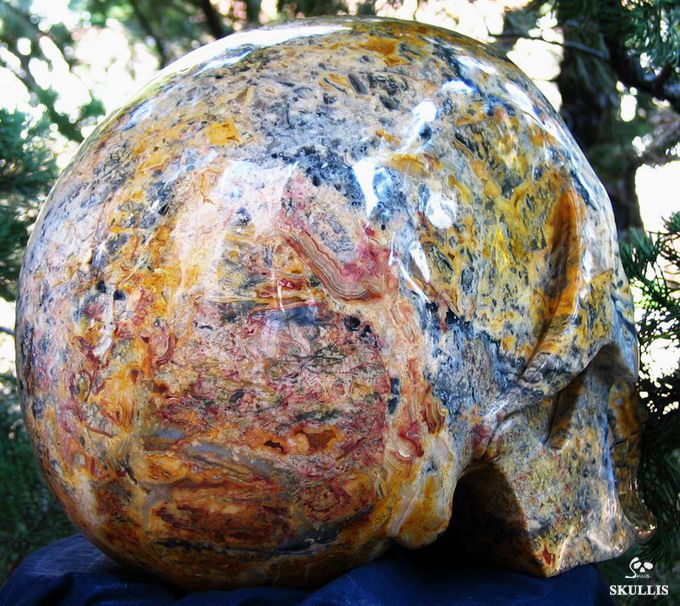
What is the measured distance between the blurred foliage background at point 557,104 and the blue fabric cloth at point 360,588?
497mm

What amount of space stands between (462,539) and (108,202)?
2.55ft

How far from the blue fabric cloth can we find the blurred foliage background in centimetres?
50

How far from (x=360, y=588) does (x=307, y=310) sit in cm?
38

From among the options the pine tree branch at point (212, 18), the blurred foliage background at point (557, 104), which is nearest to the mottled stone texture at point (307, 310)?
the blurred foliage background at point (557, 104)

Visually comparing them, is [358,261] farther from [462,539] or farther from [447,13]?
[447,13]

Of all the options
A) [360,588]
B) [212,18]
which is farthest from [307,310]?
[212,18]

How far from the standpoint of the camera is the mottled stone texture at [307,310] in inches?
50.2

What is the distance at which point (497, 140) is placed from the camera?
1.46 m

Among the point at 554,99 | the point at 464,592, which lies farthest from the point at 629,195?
the point at 464,592

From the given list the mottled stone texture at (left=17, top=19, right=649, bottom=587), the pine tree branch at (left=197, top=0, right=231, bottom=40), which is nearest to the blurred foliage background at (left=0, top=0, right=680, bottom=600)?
the pine tree branch at (left=197, top=0, right=231, bottom=40)

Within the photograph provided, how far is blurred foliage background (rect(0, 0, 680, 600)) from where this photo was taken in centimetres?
192

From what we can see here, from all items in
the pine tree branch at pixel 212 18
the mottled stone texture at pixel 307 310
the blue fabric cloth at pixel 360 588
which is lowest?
the blue fabric cloth at pixel 360 588

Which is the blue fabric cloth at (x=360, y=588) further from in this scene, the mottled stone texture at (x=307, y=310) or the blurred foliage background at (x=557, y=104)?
the blurred foliage background at (x=557, y=104)

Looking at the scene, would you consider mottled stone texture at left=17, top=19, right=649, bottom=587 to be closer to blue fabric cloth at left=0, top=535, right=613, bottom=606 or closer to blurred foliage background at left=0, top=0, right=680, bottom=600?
blue fabric cloth at left=0, top=535, right=613, bottom=606
